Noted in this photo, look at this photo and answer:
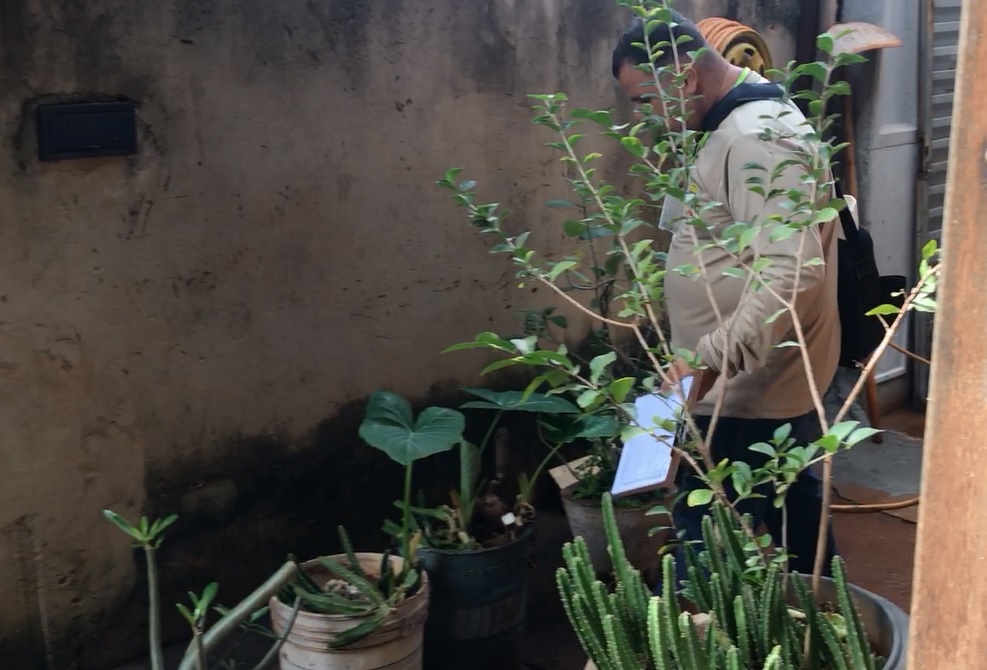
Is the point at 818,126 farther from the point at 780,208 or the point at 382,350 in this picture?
the point at 382,350

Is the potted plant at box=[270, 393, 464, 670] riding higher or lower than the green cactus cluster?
lower

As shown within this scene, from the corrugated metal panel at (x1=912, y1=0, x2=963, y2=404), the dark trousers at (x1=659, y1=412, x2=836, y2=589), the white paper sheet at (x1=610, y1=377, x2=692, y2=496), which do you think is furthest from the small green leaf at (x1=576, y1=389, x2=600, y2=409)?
the corrugated metal panel at (x1=912, y1=0, x2=963, y2=404)

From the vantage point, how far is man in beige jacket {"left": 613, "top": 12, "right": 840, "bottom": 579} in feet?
8.09

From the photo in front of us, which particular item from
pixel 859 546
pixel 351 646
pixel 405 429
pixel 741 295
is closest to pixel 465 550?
pixel 405 429

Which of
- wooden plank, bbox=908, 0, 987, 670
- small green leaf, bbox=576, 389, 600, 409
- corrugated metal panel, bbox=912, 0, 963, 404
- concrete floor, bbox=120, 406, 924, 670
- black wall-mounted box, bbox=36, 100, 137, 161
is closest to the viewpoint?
wooden plank, bbox=908, 0, 987, 670

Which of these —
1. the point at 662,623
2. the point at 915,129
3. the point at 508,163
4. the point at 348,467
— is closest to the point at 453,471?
the point at 348,467

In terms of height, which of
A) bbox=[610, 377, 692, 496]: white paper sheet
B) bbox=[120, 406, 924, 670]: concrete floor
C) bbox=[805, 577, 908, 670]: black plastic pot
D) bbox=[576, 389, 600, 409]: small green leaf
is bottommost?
bbox=[120, 406, 924, 670]: concrete floor

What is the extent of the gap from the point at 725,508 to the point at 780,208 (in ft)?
2.45

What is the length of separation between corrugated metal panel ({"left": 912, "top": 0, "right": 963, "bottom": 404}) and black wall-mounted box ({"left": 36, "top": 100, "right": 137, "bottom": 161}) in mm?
4238

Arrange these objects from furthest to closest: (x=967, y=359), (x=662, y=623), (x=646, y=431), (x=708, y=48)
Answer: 1. (x=708, y=48)
2. (x=646, y=431)
3. (x=662, y=623)
4. (x=967, y=359)

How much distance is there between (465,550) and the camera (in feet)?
10.5

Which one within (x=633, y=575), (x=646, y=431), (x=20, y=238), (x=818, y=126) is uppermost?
(x=818, y=126)

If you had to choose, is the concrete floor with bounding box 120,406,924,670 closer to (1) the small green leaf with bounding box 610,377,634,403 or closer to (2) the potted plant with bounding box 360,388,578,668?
(2) the potted plant with bounding box 360,388,578,668

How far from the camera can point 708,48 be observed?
275 cm
